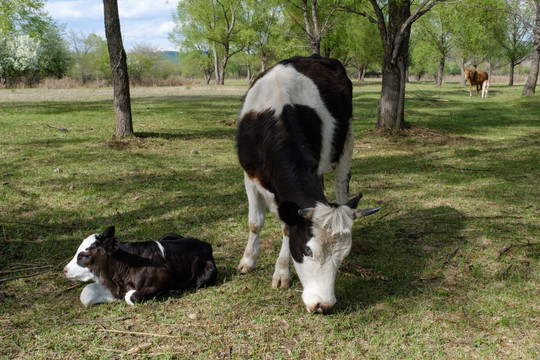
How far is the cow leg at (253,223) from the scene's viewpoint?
4.51 metres

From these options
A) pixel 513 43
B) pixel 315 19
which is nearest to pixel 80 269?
Answer: pixel 315 19

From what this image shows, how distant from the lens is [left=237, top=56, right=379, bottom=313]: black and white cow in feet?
10.7

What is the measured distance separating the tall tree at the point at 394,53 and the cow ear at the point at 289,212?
9.22 meters

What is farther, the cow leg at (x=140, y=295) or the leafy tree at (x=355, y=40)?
the leafy tree at (x=355, y=40)

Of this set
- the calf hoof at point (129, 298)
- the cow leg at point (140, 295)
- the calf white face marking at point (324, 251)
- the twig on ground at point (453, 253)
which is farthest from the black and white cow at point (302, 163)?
the twig on ground at point (453, 253)

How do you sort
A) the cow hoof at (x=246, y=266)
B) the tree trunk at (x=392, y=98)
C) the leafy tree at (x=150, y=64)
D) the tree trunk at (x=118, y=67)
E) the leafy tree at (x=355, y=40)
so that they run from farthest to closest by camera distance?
the leafy tree at (x=150, y=64)
the leafy tree at (x=355, y=40)
the tree trunk at (x=392, y=98)
the tree trunk at (x=118, y=67)
the cow hoof at (x=246, y=266)

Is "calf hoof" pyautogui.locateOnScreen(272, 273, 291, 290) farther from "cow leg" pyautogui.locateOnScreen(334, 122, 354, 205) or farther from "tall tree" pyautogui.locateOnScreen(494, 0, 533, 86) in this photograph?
"tall tree" pyautogui.locateOnScreen(494, 0, 533, 86)

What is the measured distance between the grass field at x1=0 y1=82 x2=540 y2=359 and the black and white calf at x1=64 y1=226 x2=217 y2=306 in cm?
13

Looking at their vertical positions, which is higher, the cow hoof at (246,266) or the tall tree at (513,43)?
the tall tree at (513,43)

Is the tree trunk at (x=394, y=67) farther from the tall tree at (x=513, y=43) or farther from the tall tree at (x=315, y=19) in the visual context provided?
the tall tree at (x=513, y=43)

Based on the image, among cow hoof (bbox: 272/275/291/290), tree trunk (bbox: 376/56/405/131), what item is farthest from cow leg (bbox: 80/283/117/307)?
tree trunk (bbox: 376/56/405/131)

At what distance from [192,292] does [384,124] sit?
33.3ft

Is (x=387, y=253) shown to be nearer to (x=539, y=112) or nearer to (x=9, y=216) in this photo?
(x=9, y=216)

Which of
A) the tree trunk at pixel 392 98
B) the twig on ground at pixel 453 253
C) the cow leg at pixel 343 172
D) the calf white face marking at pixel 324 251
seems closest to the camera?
the calf white face marking at pixel 324 251
